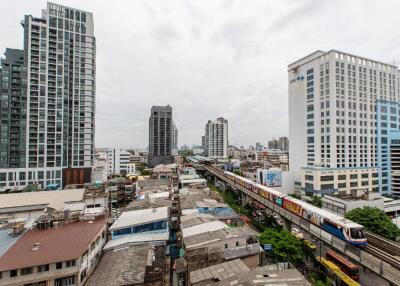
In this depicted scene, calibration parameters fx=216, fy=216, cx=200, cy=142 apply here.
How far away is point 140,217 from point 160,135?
10448 cm

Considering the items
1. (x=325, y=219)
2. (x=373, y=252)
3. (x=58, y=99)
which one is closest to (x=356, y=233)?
(x=373, y=252)

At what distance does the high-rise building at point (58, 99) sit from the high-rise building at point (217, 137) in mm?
105097

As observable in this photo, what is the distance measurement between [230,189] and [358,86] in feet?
152

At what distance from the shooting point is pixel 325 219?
25.6m

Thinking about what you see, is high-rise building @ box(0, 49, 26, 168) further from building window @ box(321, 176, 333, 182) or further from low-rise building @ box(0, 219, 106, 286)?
building window @ box(321, 176, 333, 182)

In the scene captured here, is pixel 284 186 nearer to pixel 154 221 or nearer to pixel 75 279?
pixel 154 221

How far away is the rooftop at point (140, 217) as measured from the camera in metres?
25.0

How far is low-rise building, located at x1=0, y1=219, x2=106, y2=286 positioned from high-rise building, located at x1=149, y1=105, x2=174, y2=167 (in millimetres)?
108639

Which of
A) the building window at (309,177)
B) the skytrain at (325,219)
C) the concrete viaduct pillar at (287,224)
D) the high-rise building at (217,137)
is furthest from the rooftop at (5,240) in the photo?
the high-rise building at (217,137)

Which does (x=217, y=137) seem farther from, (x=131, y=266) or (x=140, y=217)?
(x=131, y=266)

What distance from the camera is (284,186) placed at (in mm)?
60938

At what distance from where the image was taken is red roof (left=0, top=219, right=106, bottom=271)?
1651 centimetres

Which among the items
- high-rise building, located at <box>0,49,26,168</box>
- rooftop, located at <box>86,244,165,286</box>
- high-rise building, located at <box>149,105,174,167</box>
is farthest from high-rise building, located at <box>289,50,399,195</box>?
high-rise building, located at <box>149,105,174,167</box>

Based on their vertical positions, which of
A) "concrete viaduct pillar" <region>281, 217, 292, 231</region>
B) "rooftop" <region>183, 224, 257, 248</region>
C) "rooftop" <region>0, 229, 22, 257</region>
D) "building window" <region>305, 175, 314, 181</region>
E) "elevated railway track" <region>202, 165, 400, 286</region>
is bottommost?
"concrete viaduct pillar" <region>281, 217, 292, 231</region>
